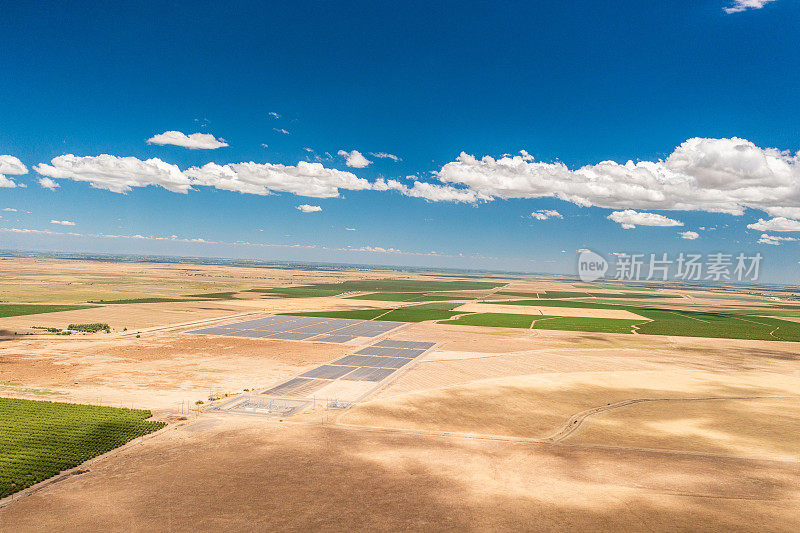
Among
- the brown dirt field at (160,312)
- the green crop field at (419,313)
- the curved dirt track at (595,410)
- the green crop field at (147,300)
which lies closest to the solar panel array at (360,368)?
the curved dirt track at (595,410)

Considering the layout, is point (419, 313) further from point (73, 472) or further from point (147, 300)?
point (73, 472)

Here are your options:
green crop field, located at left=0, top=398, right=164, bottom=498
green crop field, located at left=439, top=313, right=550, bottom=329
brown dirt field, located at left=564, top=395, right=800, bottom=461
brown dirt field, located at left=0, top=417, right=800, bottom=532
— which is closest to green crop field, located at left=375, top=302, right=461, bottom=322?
green crop field, located at left=439, top=313, right=550, bottom=329

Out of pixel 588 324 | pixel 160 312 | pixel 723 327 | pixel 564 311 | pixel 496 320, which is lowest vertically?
pixel 160 312

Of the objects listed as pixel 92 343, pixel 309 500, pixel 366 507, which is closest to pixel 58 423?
pixel 309 500

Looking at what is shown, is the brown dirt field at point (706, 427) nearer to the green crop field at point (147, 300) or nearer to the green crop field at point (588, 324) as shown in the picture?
the green crop field at point (588, 324)

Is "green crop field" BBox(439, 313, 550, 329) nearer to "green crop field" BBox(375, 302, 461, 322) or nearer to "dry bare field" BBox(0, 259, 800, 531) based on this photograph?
"green crop field" BBox(375, 302, 461, 322)

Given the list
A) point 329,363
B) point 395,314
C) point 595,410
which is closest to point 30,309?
point 395,314

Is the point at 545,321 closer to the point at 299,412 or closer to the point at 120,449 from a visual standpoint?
A: the point at 299,412
